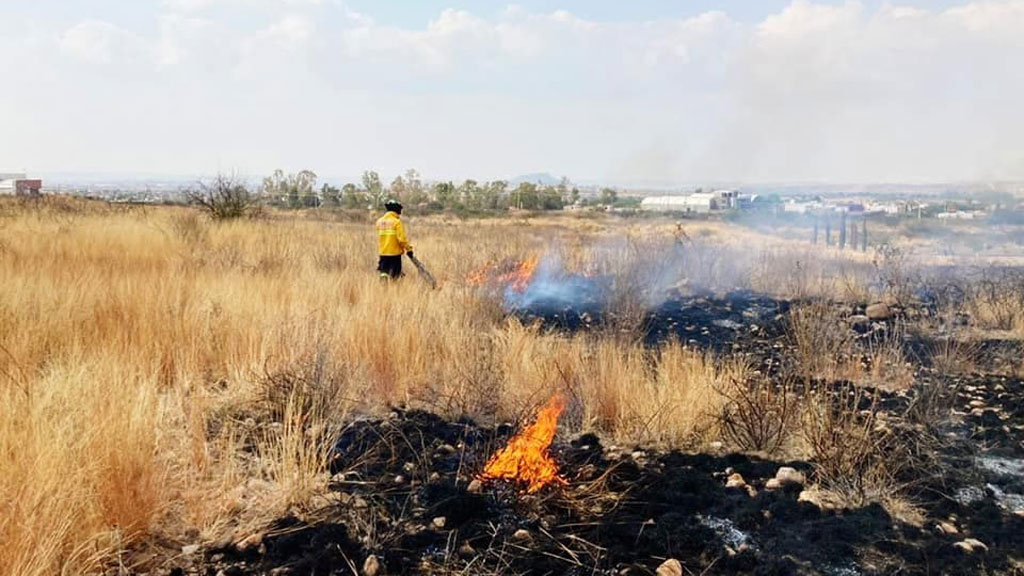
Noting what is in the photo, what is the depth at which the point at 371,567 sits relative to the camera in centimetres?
269

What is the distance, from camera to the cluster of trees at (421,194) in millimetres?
45844

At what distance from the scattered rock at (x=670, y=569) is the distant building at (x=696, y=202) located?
166 feet

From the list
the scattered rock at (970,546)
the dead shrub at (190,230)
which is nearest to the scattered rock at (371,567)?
the scattered rock at (970,546)

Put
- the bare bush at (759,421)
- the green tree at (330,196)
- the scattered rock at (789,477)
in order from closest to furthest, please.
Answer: the scattered rock at (789,477) < the bare bush at (759,421) < the green tree at (330,196)

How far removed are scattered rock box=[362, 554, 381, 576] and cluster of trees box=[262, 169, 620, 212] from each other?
41831 millimetres

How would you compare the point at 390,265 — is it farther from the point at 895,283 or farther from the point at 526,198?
the point at 526,198

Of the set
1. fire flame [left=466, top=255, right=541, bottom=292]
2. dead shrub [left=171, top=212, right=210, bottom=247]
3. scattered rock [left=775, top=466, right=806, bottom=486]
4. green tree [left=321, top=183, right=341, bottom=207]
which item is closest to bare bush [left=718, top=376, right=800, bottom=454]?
scattered rock [left=775, top=466, right=806, bottom=486]

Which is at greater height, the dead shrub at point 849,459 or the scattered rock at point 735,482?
the dead shrub at point 849,459

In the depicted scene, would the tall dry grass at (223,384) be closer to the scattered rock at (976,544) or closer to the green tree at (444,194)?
the scattered rock at (976,544)

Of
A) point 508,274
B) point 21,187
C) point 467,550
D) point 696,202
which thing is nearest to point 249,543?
point 467,550

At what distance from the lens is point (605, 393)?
468cm

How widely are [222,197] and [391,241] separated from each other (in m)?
11.4

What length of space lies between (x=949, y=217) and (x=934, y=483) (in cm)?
4058

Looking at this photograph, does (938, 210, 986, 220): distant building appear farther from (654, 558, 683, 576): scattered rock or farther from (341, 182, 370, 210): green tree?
(654, 558, 683, 576): scattered rock
